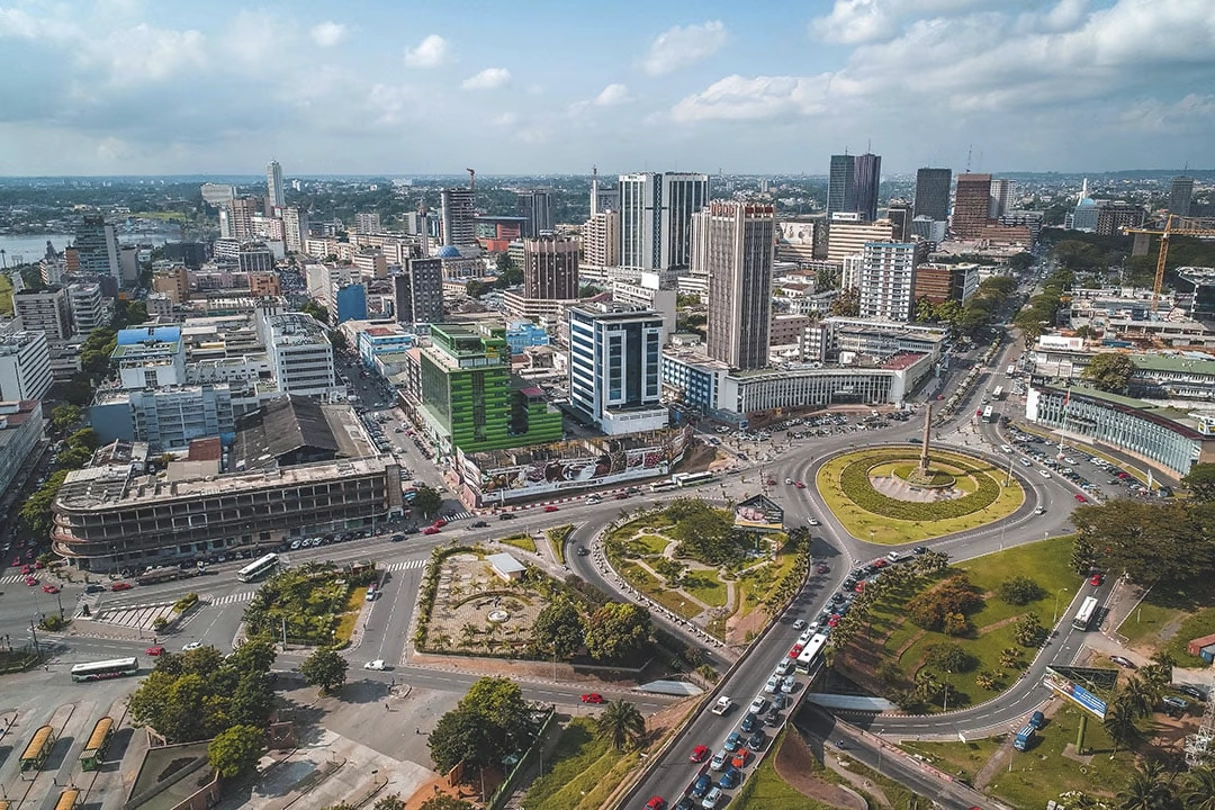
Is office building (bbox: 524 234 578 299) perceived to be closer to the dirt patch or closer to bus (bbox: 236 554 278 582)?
bus (bbox: 236 554 278 582)

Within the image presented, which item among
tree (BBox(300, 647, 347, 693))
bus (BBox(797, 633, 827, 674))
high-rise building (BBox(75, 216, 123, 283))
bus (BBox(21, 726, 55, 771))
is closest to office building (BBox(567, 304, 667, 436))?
bus (BBox(797, 633, 827, 674))

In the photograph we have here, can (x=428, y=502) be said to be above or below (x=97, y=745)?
above

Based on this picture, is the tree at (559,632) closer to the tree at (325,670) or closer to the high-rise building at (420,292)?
the tree at (325,670)

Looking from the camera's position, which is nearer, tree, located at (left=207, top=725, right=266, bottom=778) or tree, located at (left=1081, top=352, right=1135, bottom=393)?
tree, located at (left=207, top=725, right=266, bottom=778)

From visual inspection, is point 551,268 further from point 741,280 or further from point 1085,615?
point 1085,615

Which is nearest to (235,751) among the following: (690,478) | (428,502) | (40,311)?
(428,502)
